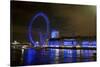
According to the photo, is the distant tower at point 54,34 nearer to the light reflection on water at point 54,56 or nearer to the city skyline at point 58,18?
the city skyline at point 58,18

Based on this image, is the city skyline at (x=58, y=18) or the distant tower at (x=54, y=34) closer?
the city skyline at (x=58, y=18)

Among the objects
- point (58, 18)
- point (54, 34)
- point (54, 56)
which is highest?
point (58, 18)

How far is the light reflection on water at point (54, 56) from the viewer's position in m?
2.60

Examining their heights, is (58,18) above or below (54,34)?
above

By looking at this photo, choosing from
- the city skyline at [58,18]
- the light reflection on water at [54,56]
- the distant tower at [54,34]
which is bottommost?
the light reflection on water at [54,56]

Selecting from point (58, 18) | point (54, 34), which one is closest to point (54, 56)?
point (54, 34)

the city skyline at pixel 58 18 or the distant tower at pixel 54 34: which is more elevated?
the city skyline at pixel 58 18

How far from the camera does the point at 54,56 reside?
8.79ft

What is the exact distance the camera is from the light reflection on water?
2.60 meters

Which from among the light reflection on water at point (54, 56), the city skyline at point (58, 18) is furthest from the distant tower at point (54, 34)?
the light reflection on water at point (54, 56)

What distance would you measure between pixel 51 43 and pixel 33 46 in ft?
0.81

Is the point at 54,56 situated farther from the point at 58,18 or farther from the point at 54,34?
the point at 58,18
